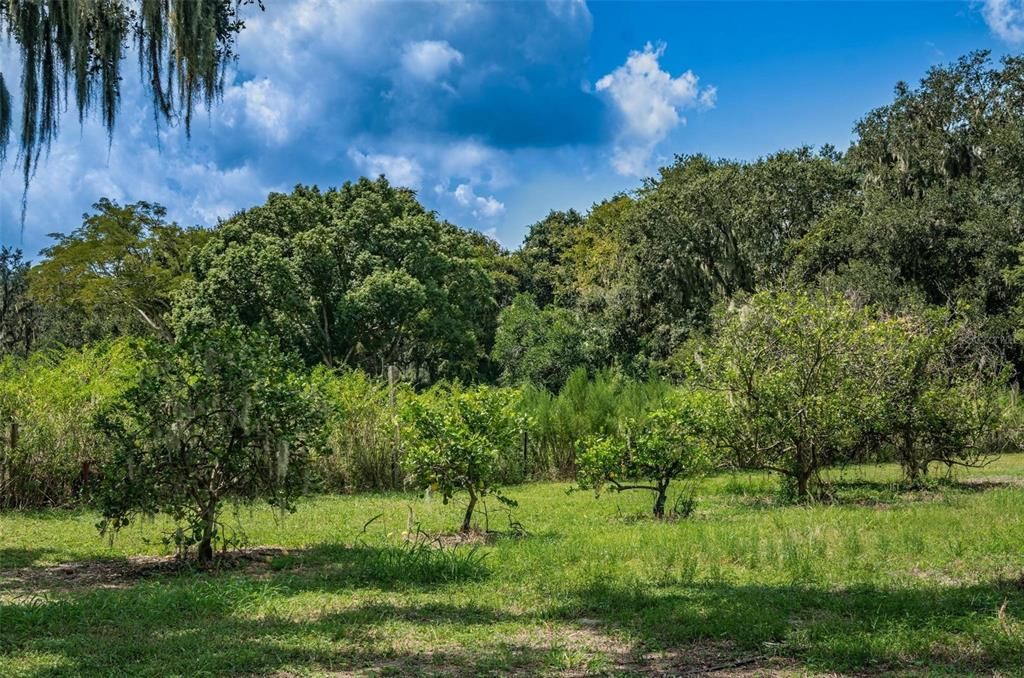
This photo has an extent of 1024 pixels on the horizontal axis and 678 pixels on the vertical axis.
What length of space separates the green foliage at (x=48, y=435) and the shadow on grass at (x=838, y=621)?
9.02m

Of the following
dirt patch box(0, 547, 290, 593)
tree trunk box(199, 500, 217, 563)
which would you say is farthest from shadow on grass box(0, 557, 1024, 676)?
tree trunk box(199, 500, 217, 563)

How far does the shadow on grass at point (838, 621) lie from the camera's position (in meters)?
4.37

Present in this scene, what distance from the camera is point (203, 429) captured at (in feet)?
24.0

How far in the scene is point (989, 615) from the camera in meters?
5.09

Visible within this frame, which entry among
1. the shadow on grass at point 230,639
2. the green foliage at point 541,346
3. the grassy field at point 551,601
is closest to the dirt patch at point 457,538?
the grassy field at point 551,601

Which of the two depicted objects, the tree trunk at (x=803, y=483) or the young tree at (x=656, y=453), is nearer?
the young tree at (x=656, y=453)

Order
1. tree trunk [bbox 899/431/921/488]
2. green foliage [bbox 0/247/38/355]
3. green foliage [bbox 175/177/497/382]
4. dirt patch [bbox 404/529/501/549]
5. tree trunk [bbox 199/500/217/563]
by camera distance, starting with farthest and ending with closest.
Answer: green foliage [bbox 0/247/38/355]
green foliage [bbox 175/177/497/382]
tree trunk [bbox 899/431/921/488]
dirt patch [bbox 404/529/501/549]
tree trunk [bbox 199/500/217/563]

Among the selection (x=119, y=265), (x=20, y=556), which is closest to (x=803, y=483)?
(x=20, y=556)

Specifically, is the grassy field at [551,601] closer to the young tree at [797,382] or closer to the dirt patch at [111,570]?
the dirt patch at [111,570]

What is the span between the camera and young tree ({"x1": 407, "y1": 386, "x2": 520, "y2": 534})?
8.84 metres

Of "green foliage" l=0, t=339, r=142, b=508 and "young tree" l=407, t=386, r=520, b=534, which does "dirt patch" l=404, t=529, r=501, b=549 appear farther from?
"green foliage" l=0, t=339, r=142, b=508

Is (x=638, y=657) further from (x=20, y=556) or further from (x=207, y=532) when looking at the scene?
(x=20, y=556)

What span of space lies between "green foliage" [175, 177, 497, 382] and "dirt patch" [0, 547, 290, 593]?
667 inches

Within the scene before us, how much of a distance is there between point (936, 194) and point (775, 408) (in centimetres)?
1852
